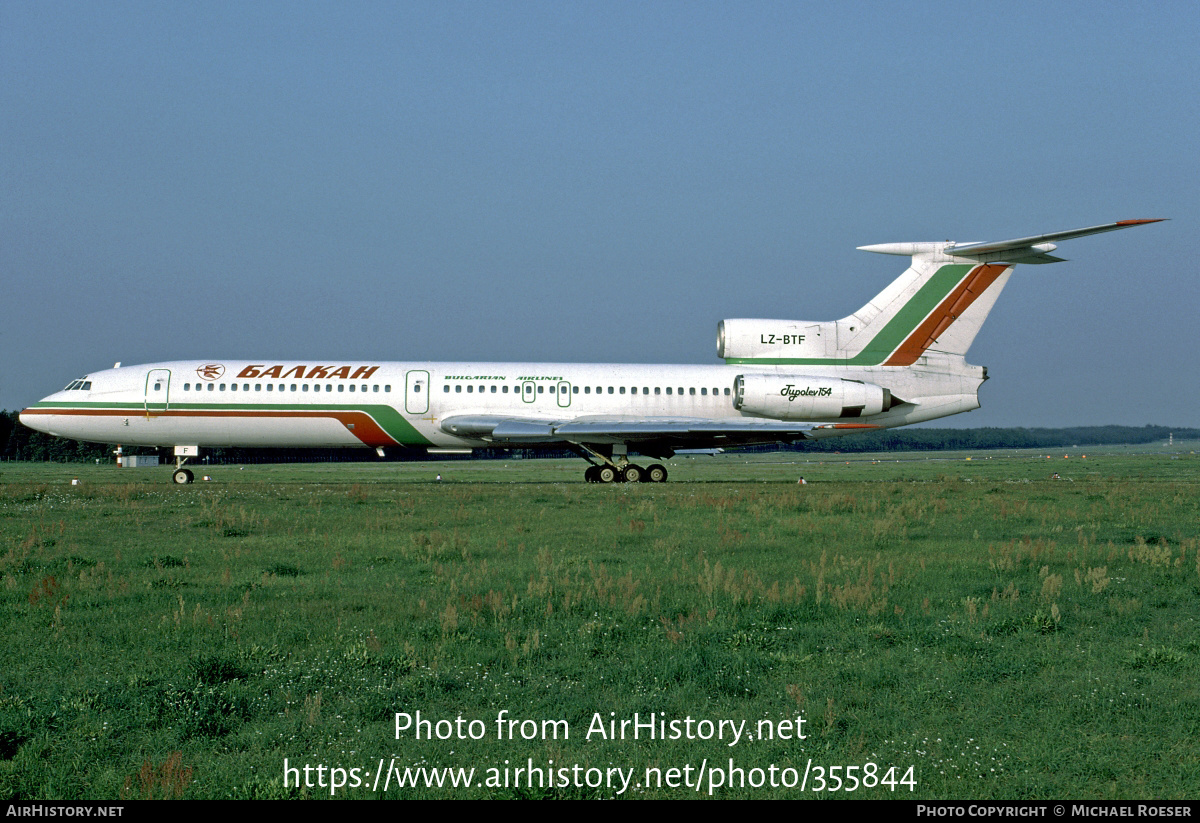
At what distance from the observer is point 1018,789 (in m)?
5.13

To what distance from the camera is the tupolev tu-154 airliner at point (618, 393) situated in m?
31.2

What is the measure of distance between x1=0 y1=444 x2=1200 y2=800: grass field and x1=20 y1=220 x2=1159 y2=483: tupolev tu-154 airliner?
16.4m

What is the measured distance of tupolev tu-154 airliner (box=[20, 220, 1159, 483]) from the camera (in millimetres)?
31234

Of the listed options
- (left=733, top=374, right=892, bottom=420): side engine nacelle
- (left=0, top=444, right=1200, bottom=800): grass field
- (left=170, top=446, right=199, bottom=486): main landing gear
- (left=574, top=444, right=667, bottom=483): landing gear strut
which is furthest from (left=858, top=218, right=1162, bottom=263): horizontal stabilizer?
(left=170, top=446, right=199, bottom=486): main landing gear

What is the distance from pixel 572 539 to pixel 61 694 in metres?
9.07

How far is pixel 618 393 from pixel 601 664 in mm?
25600

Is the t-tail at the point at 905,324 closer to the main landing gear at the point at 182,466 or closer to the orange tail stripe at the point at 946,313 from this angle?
the orange tail stripe at the point at 946,313

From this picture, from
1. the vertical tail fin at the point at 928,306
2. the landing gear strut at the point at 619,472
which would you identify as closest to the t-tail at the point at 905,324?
the vertical tail fin at the point at 928,306

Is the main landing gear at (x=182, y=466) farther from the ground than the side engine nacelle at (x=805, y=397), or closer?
closer

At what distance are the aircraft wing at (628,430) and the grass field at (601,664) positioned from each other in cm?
1579

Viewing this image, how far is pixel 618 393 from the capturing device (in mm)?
32875

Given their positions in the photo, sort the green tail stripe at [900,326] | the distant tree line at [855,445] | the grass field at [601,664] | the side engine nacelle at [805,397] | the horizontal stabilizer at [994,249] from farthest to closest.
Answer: the distant tree line at [855,445] < the green tail stripe at [900,326] < the side engine nacelle at [805,397] < the horizontal stabilizer at [994,249] < the grass field at [601,664]

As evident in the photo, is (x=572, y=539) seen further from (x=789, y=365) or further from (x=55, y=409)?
(x=55, y=409)
